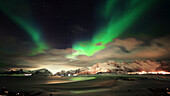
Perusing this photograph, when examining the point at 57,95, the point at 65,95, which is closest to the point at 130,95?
the point at 65,95

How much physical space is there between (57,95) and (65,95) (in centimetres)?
124

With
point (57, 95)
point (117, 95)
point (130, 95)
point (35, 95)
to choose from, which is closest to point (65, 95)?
point (57, 95)

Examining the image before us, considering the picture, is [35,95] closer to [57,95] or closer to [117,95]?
[57,95]

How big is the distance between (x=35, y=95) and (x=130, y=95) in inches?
574

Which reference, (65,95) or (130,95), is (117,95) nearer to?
(130,95)

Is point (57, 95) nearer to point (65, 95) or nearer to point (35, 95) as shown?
point (65, 95)

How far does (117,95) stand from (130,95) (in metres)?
2.02

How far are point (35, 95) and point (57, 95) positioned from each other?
336 cm

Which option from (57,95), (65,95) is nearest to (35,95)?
(57,95)

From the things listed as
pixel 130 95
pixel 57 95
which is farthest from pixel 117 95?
pixel 57 95

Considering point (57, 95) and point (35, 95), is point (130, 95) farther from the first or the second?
point (35, 95)

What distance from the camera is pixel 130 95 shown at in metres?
16.2

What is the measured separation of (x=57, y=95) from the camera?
1648cm

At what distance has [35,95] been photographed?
16.3m
